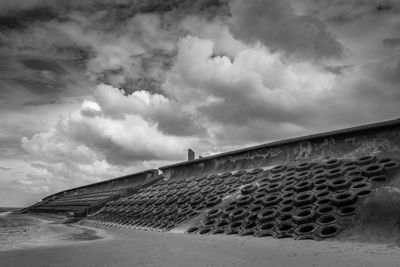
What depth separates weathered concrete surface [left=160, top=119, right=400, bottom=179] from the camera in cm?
1085

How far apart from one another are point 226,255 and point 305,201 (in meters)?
3.66

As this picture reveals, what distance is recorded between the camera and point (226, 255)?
5852 millimetres

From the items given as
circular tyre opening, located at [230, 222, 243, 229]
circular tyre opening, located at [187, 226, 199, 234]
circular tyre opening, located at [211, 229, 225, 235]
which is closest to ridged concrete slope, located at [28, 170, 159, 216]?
circular tyre opening, located at [187, 226, 199, 234]

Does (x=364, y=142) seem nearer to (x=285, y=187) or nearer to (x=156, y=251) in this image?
(x=285, y=187)

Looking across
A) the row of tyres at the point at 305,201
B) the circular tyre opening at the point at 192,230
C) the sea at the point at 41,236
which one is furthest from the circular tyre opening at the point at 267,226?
the sea at the point at 41,236

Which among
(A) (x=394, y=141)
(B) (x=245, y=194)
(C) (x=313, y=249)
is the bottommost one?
(C) (x=313, y=249)

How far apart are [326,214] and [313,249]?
198cm

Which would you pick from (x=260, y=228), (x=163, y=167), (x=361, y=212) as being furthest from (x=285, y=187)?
(x=163, y=167)

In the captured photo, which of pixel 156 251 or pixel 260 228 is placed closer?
pixel 156 251

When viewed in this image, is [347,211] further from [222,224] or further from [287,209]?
[222,224]

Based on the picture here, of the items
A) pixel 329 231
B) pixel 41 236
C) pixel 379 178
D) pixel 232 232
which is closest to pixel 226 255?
pixel 329 231

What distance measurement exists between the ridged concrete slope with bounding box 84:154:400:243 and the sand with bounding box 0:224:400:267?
2.98 ft

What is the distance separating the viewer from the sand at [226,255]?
5.13 metres

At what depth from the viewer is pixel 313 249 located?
606 cm
